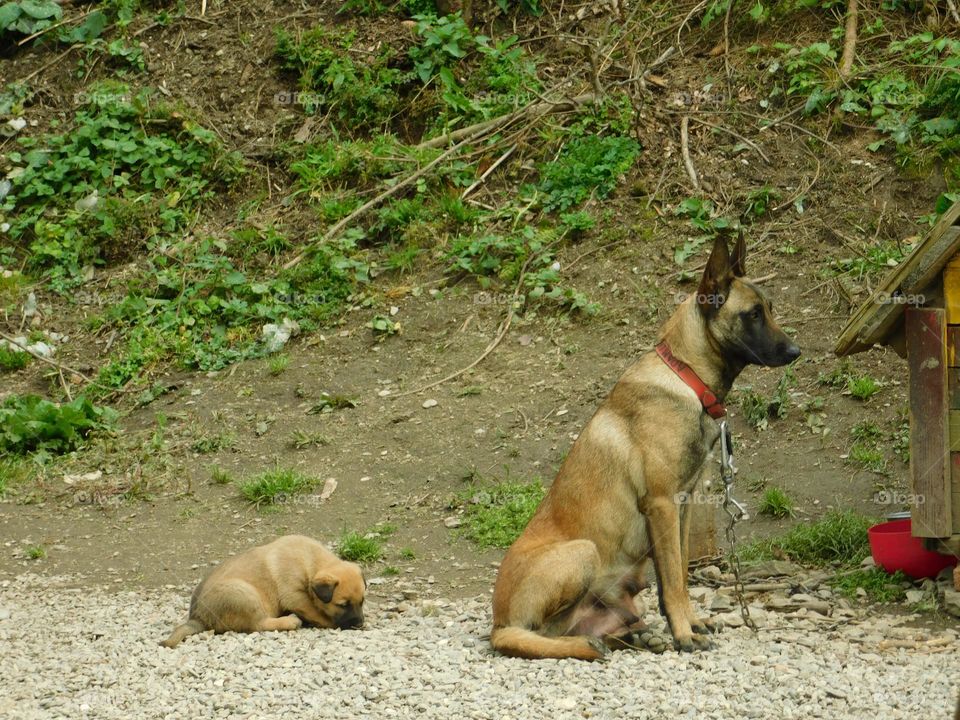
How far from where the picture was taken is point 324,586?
6992 mm

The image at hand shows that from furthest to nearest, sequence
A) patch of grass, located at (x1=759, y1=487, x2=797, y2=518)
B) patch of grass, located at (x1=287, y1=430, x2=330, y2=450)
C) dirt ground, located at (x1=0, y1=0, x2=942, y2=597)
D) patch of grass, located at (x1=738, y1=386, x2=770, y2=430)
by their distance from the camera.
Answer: patch of grass, located at (x1=287, y1=430, x2=330, y2=450) → patch of grass, located at (x1=738, y1=386, x2=770, y2=430) → dirt ground, located at (x1=0, y1=0, x2=942, y2=597) → patch of grass, located at (x1=759, y1=487, x2=797, y2=518)

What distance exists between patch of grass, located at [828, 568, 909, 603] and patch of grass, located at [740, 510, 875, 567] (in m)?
0.27

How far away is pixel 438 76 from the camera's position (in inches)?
570

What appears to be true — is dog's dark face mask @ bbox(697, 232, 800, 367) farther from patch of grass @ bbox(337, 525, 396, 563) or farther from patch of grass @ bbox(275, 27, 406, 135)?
patch of grass @ bbox(275, 27, 406, 135)

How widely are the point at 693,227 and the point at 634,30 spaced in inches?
124

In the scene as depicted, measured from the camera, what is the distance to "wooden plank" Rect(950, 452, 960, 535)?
7109 mm

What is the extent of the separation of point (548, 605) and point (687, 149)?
753cm

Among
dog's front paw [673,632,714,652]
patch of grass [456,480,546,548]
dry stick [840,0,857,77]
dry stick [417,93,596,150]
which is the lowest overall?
patch of grass [456,480,546,548]

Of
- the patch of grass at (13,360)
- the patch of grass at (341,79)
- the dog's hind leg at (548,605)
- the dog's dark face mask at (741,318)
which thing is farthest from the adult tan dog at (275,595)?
the patch of grass at (341,79)

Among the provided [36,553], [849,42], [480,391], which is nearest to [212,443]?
[36,553]

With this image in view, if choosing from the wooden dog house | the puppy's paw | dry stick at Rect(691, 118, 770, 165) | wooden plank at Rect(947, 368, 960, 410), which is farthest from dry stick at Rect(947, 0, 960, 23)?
the puppy's paw

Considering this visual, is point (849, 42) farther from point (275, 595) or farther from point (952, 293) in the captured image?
point (275, 595)

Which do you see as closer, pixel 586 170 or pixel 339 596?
pixel 339 596

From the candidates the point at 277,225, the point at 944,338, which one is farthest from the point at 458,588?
the point at 277,225
